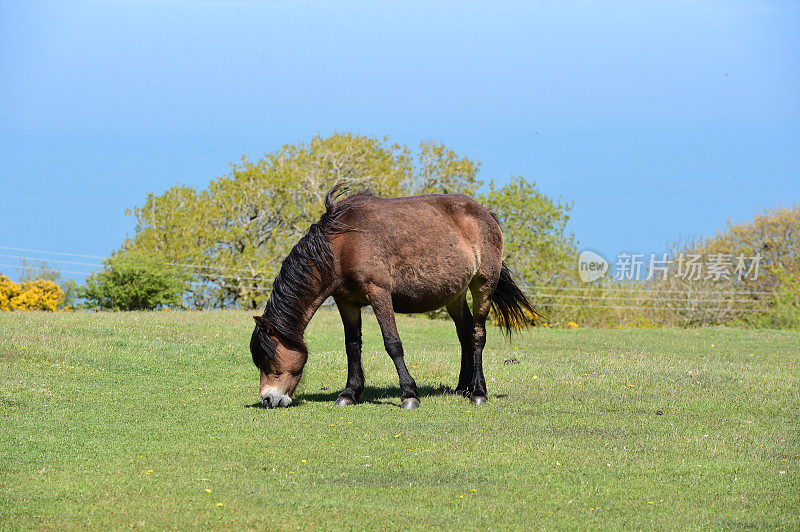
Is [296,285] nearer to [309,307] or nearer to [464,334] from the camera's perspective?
[309,307]

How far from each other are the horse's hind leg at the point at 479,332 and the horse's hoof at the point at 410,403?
1016 millimetres

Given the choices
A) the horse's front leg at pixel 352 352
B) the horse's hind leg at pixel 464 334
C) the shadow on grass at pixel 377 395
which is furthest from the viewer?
the horse's hind leg at pixel 464 334

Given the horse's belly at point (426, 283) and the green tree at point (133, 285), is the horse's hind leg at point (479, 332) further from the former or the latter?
the green tree at point (133, 285)

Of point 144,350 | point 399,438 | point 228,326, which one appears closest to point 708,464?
point 399,438

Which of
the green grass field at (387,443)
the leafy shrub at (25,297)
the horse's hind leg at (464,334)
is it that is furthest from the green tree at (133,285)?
the horse's hind leg at (464,334)

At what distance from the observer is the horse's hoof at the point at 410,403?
1109 cm

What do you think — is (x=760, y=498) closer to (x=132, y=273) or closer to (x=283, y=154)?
(x=132, y=273)

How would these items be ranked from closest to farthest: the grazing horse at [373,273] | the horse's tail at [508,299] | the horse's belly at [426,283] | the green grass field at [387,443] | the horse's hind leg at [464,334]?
the green grass field at [387,443], the grazing horse at [373,273], the horse's belly at [426,283], the horse's hind leg at [464,334], the horse's tail at [508,299]

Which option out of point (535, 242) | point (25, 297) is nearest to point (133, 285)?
point (25, 297)

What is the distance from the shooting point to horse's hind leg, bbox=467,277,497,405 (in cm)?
1181

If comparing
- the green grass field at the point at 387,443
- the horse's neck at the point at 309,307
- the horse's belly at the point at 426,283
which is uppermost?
the horse's belly at the point at 426,283

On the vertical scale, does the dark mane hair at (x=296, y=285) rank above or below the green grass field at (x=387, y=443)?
above

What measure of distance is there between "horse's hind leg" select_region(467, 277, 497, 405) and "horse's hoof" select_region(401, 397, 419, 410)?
3.33 feet

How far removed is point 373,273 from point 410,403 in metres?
1.84
